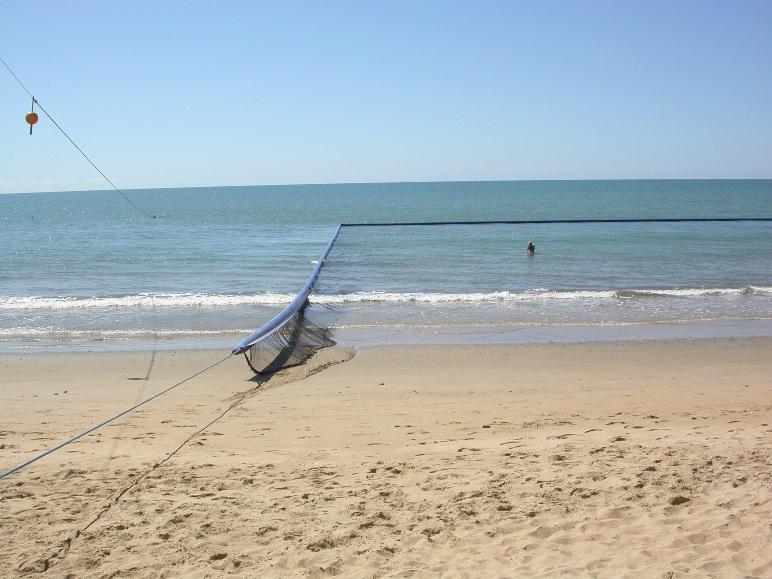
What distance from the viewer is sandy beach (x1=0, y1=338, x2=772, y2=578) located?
4129 millimetres

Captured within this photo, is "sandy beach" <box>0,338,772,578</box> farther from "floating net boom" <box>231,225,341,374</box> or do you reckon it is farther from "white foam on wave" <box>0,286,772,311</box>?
"white foam on wave" <box>0,286,772,311</box>

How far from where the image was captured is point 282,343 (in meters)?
11.5

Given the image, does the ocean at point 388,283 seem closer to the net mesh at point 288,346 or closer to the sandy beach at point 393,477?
the net mesh at point 288,346

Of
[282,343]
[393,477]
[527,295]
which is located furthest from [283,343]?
[527,295]

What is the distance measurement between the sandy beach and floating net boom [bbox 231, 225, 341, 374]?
0.55 m

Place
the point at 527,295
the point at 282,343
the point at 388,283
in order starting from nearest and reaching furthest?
the point at 282,343
the point at 527,295
the point at 388,283

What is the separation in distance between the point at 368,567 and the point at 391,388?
5.08m

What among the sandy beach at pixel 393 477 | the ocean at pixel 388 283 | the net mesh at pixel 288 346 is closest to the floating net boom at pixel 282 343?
the net mesh at pixel 288 346

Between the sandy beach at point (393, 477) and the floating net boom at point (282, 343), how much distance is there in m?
0.55

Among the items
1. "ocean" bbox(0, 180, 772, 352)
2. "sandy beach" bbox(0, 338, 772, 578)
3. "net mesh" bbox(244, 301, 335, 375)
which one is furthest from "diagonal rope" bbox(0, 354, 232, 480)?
"ocean" bbox(0, 180, 772, 352)

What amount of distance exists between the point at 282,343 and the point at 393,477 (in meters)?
6.35

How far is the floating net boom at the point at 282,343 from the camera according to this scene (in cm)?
1011

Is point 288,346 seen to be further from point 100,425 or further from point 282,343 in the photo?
point 100,425

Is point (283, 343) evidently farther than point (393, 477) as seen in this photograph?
Yes
